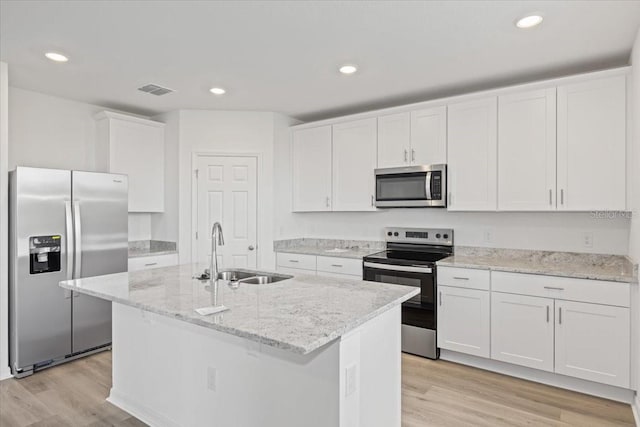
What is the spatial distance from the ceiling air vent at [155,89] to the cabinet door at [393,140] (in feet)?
7.12

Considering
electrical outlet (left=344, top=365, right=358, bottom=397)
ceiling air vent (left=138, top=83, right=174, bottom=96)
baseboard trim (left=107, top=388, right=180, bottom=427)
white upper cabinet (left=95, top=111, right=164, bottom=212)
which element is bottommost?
baseboard trim (left=107, top=388, right=180, bottom=427)

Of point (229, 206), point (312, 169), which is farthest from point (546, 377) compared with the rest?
point (229, 206)

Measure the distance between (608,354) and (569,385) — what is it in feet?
1.33

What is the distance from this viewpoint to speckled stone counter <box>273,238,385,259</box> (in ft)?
13.7

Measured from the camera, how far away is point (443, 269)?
336 centimetres

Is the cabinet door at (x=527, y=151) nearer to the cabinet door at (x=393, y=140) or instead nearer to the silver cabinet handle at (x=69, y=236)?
the cabinet door at (x=393, y=140)

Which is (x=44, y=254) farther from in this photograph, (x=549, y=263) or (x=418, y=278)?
(x=549, y=263)

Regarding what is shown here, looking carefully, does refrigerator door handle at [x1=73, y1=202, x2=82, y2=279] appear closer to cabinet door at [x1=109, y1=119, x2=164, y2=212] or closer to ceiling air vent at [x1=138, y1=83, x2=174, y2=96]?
cabinet door at [x1=109, y1=119, x2=164, y2=212]

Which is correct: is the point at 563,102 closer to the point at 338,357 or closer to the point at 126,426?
the point at 338,357

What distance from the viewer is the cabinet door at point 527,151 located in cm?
309

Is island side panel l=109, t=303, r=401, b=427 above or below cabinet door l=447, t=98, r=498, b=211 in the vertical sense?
below

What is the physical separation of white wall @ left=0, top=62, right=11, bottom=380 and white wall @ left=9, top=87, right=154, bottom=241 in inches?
25.2

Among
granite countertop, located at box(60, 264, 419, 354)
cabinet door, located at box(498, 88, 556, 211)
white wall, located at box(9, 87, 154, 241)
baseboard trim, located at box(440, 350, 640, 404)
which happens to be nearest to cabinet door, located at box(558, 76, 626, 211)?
cabinet door, located at box(498, 88, 556, 211)

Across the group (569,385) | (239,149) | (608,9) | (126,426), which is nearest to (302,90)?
(239,149)
